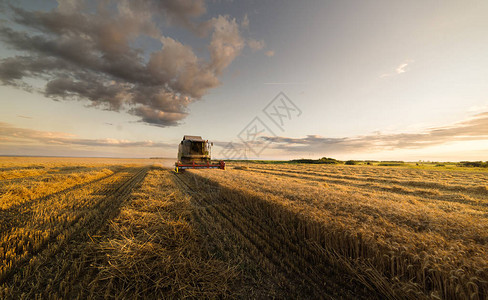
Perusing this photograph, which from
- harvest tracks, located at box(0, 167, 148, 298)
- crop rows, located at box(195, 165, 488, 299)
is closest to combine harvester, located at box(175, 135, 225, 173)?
harvest tracks, located at box(0, 167, 148, 298)

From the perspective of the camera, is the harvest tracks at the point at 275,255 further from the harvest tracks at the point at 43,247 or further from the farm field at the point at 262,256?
the harvest tracks at the point at 43,247

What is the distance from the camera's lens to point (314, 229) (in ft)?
13.3

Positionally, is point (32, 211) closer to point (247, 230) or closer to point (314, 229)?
point (247, 230)

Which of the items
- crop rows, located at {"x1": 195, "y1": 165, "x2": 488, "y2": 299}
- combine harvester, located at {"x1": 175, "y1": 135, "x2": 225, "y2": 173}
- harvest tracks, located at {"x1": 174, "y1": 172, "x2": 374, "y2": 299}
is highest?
combine harvester, located at {"x1": 175, "y1": 135, "x2": 225, "y2": 173}

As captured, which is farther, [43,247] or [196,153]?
[196,153]

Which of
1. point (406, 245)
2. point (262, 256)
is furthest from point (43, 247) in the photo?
point (406, 245)


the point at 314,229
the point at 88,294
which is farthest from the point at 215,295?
the point at 314,229

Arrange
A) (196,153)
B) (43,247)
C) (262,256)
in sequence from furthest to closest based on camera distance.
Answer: (196,153) → (43,247) → (262,256)

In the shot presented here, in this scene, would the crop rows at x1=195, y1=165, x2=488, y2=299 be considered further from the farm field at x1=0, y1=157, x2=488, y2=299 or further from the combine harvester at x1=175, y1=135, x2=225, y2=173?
the combine harvester at x1=175, y1=135, x2=225, y2=173

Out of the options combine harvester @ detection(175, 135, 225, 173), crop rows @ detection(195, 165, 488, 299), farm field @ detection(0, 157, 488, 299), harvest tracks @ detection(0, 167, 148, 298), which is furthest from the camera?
combine harvester @ detection(175, 135, 225, 173)

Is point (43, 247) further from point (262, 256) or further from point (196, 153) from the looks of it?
point (196, 153)

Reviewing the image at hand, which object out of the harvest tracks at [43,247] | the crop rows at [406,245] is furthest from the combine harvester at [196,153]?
the crop rows at [406,245]

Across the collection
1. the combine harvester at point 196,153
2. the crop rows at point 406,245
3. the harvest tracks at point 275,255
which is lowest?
the harvest tracks at point 275,255

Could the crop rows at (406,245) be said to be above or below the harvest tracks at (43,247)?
above
